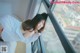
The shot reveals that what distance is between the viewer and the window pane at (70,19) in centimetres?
152

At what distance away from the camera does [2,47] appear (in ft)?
5.92

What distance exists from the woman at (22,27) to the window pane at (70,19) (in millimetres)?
195

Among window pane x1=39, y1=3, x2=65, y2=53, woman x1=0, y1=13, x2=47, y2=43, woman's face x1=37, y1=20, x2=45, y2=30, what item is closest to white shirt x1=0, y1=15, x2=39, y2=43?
woman x1=0, y1=13, x2=47, y2=43

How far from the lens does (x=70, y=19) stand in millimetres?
1722

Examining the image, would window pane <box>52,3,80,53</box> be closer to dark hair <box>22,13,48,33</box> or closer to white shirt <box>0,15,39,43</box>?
dark hair <box>22,13,48,33</box>

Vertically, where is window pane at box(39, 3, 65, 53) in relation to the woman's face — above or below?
below

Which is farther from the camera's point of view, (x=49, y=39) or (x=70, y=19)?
(x=49, y=39)

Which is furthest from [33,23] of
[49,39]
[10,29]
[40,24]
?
[49,39]

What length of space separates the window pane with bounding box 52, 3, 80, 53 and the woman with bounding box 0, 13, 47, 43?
0.19 meters

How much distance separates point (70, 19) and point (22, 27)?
1.75 ft

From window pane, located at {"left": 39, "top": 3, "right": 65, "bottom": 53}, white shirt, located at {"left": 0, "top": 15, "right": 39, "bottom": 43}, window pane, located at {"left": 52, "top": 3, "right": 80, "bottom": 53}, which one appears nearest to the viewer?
window pane, located at {"left": 52, "top": 3, "right": 80, "bottom": 53}

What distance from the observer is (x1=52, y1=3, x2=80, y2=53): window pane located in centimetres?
152

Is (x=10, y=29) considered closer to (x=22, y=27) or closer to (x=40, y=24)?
(x=22, y=27)

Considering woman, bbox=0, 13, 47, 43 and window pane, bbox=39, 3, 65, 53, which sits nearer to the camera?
woman, bbox=0, 13, 47, 43
